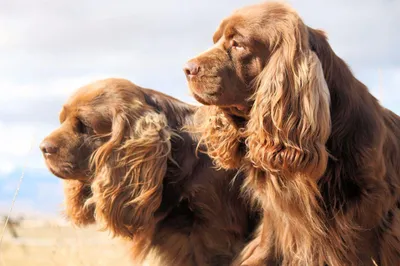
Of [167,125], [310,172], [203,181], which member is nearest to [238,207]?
[203,181]

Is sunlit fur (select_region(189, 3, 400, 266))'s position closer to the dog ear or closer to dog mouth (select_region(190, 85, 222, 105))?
dog mouth (select_region(190, 85, 222, 105))

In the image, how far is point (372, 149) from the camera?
4.24 meters

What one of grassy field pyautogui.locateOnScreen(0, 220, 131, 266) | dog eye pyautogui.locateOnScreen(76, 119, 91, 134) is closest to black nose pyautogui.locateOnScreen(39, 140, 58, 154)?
dog eye pyautogui.locateOnScreen(76, 119, 91, 134)

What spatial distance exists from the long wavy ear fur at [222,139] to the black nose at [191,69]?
0.45 m

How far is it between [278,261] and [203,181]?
29.6 inches

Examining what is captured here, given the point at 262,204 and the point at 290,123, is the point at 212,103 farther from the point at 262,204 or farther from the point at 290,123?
the point at 262,204

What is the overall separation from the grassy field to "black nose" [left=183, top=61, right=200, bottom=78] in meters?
1.83

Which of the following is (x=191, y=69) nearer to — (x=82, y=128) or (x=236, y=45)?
(x=236, y=45)

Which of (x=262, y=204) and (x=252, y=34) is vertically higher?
(x=252, y=34)

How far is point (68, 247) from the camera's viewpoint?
21.0 ft

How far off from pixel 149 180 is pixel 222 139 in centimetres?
71

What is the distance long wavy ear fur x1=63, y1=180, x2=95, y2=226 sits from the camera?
5.52 metres

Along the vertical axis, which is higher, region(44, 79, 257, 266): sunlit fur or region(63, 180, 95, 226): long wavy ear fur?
region(44, 79, 257, 266): sunlit fur

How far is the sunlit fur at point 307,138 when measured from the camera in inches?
163
